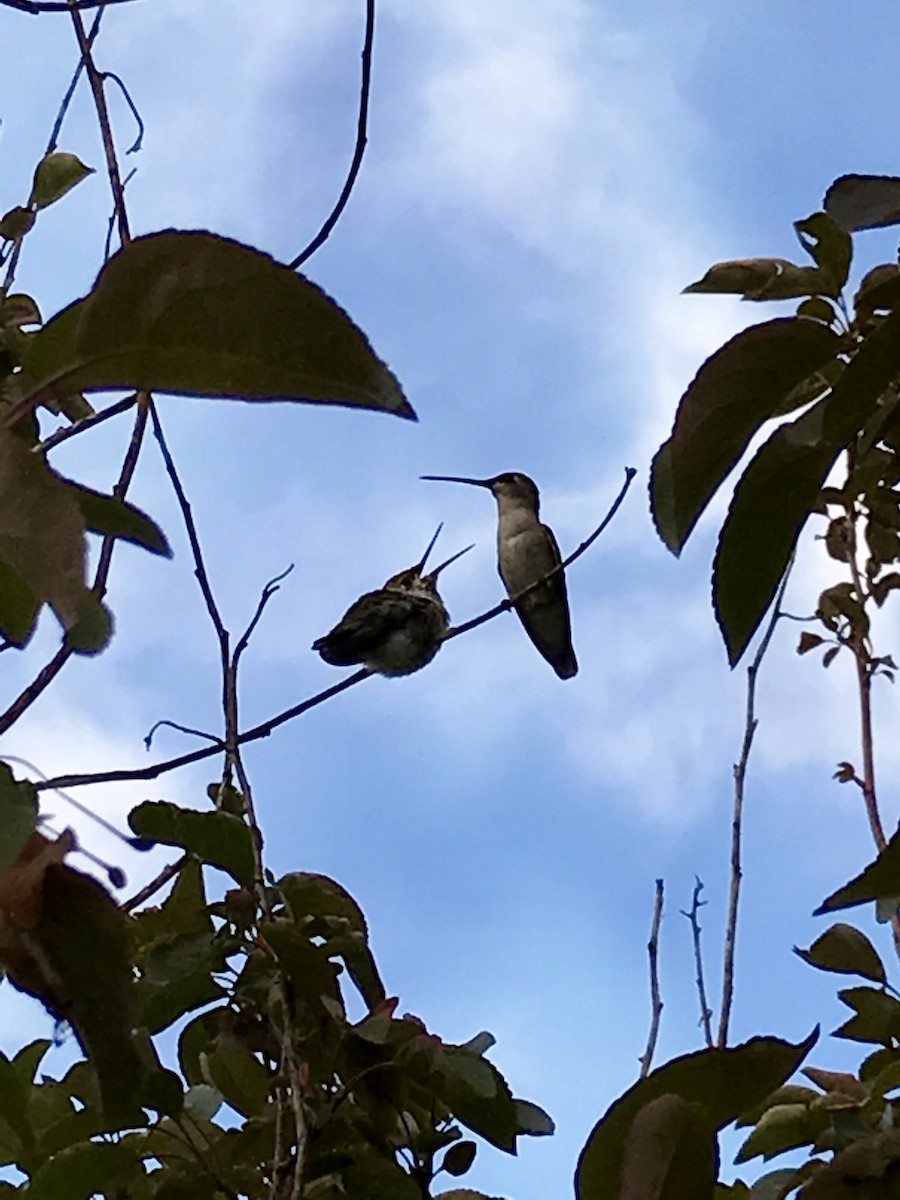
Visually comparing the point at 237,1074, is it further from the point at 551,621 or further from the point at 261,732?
the point at 551,621

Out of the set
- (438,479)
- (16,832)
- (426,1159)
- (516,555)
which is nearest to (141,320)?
(16,832)

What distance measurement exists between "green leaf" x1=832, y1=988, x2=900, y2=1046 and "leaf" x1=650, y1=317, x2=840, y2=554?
0.60 m

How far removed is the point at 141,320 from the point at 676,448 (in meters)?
0.36

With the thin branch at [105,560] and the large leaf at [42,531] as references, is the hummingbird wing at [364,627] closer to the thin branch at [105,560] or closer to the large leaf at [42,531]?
the thin branch at [105,560]

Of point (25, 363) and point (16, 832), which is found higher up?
point (25, 363)

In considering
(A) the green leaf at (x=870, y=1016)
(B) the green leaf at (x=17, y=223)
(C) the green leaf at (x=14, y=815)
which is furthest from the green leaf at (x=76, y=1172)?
(B) the green leaf at (x=17, y=223)

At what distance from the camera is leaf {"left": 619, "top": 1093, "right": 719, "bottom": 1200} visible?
83cm

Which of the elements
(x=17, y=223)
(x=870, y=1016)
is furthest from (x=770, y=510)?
(x=17, y=223)

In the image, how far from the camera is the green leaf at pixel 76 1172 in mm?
1084

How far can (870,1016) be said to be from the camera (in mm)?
1305

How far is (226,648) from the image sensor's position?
1.76m

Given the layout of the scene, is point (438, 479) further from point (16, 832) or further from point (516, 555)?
point (16, 832)

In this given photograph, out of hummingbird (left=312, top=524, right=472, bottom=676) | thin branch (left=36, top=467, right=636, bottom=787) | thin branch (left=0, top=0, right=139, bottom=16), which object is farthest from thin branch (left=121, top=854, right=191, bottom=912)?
hummingbird (left=312, top=524, right=472, bottom=676)

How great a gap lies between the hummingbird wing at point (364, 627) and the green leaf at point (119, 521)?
3.76 m
